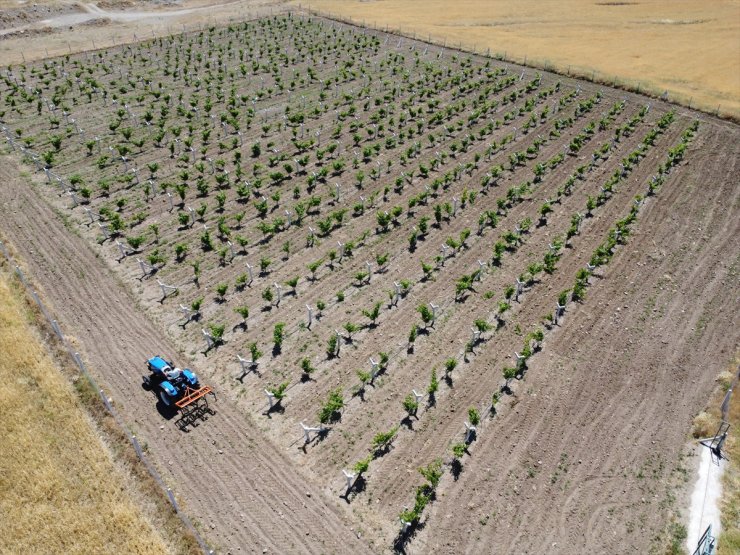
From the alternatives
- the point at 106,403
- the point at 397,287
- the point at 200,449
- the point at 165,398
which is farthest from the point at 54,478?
the point at 397,287

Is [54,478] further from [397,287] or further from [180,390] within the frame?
[397,287]

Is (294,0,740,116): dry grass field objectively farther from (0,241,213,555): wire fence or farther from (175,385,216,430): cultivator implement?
(0,241,213,555): wire fence

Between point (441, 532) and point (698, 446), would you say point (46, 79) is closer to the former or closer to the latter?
point (441, 532)

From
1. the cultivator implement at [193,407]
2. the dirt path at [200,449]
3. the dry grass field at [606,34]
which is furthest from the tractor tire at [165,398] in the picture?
the dry grass field at [606,34]

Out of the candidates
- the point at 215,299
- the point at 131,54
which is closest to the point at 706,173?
the point at 215,299

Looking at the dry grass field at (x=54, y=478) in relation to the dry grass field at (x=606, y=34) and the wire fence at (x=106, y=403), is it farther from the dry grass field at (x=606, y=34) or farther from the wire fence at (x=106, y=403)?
the dry grass field at (x=606, y=34)

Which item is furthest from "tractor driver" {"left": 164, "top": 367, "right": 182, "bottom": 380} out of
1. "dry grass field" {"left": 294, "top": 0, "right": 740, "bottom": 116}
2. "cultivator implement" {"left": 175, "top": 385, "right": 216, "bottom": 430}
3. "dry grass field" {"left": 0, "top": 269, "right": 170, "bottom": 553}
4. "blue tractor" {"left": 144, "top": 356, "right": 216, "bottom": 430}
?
"dry grass field" {"left": 294, "top": 0, "right": 740, "bottom": 116}
